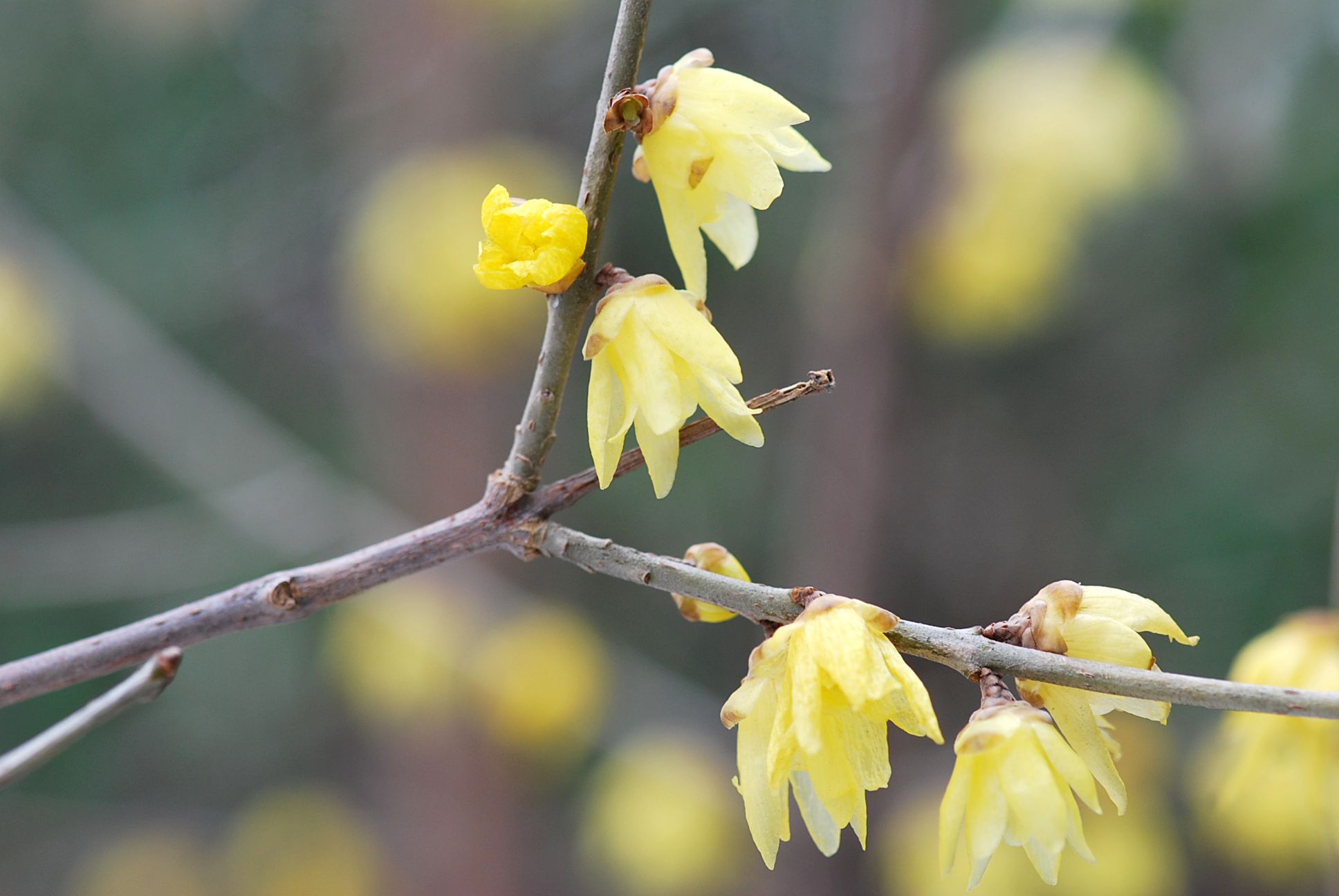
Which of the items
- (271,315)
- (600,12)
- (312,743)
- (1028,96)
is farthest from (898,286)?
(312,743)

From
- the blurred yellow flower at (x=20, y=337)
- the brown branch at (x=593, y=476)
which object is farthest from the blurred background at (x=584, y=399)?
the brown branch at (x=593, y=476)

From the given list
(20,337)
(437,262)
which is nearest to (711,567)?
(437,262)

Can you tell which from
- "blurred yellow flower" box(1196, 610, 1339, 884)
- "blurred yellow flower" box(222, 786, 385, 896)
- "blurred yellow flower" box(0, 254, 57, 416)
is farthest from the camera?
"blurred yellow flower" box(222, 786, 385, 896)

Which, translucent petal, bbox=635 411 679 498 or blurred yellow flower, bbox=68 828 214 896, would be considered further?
blurred yellow flower, bbox=68 828 214 896

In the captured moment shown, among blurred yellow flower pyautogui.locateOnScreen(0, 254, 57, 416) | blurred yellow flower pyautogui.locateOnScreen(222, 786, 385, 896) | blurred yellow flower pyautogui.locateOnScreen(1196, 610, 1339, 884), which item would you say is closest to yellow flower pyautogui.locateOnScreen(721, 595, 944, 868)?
blurred yellow flower pyautogui.locateOnScreen(1196, 610, 1339, 884)

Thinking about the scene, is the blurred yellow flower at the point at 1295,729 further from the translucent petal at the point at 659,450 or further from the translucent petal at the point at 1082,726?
the translucent petal at the point at 659,450

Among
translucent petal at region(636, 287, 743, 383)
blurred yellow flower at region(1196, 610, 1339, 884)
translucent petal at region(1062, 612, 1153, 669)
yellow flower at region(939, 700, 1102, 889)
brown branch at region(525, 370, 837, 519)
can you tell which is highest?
translucent petal at region(636, 287, 743, 383)

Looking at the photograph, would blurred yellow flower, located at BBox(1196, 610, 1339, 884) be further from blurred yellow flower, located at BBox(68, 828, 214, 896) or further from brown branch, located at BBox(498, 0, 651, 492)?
blurred yellow flower, located at BBox(68, 828, 214, 896)
